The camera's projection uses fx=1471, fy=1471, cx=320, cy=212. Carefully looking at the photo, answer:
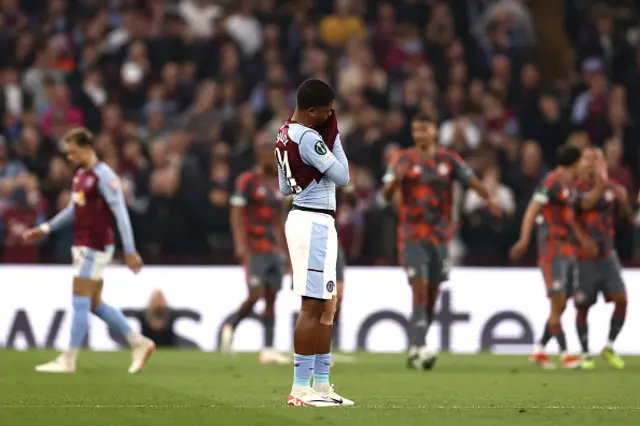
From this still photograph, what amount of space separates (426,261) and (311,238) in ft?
17.9

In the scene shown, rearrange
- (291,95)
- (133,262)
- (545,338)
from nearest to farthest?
(133,262)
(545,338)
(291,95)

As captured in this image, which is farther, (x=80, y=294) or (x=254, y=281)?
(x=254, y=281)

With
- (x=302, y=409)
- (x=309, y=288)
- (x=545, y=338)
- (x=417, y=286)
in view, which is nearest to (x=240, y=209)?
(x=417, y=286)

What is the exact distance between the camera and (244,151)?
22641 mm

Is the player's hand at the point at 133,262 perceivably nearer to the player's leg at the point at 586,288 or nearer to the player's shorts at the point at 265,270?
the player's shorts at the point at 265,270

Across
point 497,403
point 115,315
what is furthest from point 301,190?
point 115,315

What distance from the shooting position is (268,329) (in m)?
18.2

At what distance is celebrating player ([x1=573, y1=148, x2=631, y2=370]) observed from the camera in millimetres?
17047

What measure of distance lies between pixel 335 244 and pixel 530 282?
9724 mm

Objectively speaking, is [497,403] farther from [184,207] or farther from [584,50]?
[584,50]

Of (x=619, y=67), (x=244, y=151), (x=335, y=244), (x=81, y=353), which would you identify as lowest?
(x=81, y=353)

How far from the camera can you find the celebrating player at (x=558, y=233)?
55.7 feet

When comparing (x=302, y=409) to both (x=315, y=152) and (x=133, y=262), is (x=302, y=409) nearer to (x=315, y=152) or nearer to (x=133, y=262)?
(x=315, y=152)

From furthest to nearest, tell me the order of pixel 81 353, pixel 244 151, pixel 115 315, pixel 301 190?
pixel 244 151 < pixel 81 353 < pixel 115 315 < pixel 301 190
